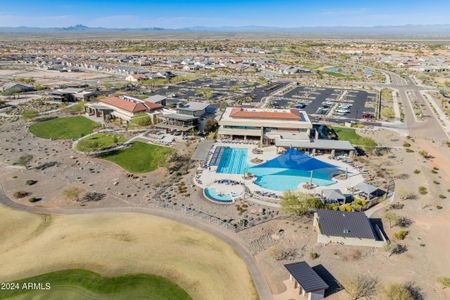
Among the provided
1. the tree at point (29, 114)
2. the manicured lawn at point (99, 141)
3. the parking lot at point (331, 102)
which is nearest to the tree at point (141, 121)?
the manicured lawn at point (99, 141)

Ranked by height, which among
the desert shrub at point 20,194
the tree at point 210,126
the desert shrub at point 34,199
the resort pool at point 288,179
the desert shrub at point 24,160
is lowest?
the resort pool at point 288,179

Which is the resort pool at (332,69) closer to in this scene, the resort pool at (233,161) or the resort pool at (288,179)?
the resort pool at (233,161)

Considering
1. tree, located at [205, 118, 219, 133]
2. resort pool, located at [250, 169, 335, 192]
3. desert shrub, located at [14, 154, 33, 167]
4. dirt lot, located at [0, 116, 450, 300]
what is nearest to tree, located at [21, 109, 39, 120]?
dirt lot, located at [0, 116, 450, 300]

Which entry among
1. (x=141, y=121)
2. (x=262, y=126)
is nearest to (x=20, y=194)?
(x=141, y=121)

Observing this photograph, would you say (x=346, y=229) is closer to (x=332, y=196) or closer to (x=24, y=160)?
(x=332, y=196)

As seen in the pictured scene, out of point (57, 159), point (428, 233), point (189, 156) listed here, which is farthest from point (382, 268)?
point (57, 159)

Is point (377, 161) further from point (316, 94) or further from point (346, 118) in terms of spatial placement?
point (316, 94)

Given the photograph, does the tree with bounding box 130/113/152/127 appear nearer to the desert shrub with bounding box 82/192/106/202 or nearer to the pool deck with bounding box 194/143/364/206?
the pool deck with bounding box 194/143/364/206
